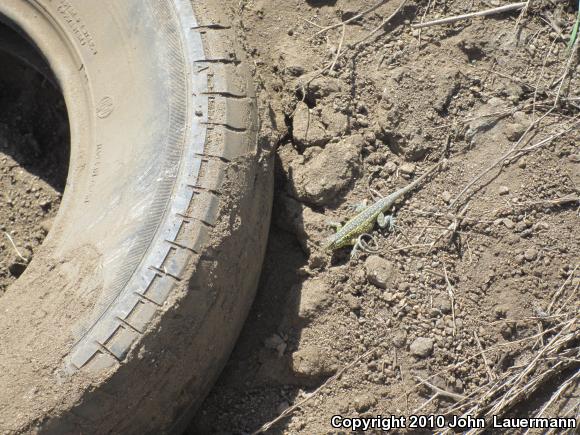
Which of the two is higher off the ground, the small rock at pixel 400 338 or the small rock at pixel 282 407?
the small rock at pixel 400 338

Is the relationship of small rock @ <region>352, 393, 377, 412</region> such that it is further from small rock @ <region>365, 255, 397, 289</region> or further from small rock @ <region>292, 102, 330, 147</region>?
small rock @ <region>292, 102, 330, 147</region>

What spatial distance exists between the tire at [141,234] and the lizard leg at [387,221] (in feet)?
1.87

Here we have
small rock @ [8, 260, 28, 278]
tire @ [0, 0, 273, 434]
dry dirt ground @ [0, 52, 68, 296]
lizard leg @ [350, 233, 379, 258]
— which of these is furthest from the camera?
dry dirt ground @ [0, 52, 68, 296]

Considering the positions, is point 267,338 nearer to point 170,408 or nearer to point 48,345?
point 170,408

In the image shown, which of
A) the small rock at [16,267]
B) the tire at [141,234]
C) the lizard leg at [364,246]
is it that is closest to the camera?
the tire at [141,234]

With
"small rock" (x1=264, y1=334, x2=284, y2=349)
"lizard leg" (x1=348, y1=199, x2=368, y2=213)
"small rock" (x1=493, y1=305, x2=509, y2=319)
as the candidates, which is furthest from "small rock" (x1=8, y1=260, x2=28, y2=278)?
"small rock" (x1=493, y1=305, x2=509, y2=319)

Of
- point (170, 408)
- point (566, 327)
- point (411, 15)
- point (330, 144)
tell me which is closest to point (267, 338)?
point (170, 408)

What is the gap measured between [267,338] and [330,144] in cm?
95

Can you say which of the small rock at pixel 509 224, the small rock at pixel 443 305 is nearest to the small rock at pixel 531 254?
the small rock at pixel 509 224

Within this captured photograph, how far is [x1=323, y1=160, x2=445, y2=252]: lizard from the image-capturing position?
11.0 feet

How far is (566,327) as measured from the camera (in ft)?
10.2

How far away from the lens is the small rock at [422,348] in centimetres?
317

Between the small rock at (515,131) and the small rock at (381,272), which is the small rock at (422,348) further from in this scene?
the small rock at (515,131)

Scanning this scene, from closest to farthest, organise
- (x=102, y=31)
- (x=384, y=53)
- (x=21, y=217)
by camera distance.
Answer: (x=102, y=31) → (x=384, y=53) → (x=21, y=217)
